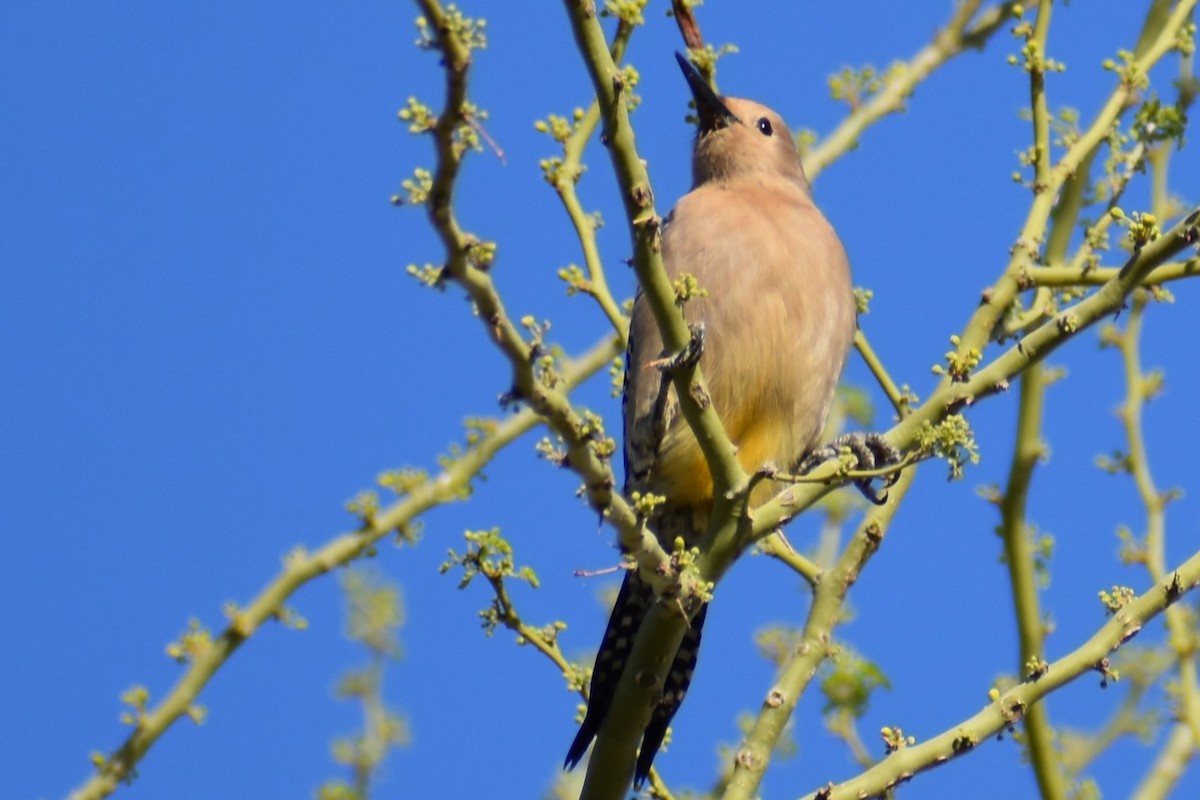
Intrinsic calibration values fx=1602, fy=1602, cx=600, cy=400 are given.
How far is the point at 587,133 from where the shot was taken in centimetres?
503

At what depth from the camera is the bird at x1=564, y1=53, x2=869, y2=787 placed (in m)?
6.71

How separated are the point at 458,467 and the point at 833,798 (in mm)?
1841

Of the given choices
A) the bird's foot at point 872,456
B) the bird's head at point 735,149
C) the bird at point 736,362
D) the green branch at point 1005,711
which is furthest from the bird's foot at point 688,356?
the bird's head at point 735,149

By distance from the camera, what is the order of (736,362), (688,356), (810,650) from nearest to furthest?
1. (688,356)
2. (810,650)
3. (736,362)

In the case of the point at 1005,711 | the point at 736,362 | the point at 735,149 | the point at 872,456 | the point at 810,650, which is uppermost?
the point at 735,149

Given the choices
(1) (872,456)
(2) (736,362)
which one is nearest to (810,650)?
(1) (872,456)

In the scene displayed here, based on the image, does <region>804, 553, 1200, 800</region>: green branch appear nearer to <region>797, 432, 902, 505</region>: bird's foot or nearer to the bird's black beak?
<region>797, 432, 902, 505</region>: bird's foot

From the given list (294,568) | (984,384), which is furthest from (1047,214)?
(294,568)

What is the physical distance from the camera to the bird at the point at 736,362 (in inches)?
264

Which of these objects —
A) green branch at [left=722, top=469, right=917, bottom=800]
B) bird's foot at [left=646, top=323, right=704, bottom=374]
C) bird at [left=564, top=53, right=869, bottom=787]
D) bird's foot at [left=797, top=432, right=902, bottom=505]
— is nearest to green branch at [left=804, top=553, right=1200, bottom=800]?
green branch at [left=722, top=469, right=917, bottom=800]

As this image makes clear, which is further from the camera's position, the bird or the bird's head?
the bird's head

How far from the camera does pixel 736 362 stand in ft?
22.1

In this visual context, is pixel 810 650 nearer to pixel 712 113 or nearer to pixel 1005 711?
pixel 1005 711

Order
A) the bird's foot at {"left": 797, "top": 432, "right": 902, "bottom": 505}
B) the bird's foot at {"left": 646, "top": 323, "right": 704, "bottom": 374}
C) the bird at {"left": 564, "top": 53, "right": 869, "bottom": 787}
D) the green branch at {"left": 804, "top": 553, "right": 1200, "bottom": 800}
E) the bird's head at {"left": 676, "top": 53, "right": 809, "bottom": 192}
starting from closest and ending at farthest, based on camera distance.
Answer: the bird's foot at {"left": 646, "top": 323, "right": 704, "bottom": 374}, the green branch at {"left": 804, "top": 553, "right": 1200, "bottom": 800}, the bird's foot at {"left": 797, "top": 432, "right": 902, "bottom": 505}, the bird at {"left": 564, "top": 53, "right": 869, "bottom": 787}, the bird's head at {"left": 676, "top": 53, "right": 809, "bottom": 192}
